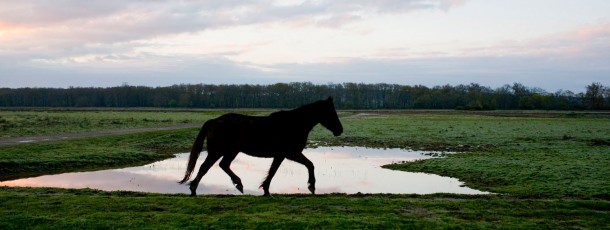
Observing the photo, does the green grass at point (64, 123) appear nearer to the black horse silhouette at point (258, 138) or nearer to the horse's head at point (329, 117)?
the black horse silhouette at point (258, 138)

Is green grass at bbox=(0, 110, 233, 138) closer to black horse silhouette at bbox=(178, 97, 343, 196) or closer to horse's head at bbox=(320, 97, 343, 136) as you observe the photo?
black horse silhouette at bbox=(178, 97, 343, 196)

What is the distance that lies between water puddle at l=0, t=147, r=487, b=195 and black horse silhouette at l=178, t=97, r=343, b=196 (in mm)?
4025

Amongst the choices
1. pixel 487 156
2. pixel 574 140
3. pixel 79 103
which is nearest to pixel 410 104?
pixel 79 103

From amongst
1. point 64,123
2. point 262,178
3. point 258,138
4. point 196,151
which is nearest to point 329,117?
point 258,138

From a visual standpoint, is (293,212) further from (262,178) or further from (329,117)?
(262,178)

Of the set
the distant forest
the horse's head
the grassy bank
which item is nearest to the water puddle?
the horse's head

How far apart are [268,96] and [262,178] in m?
159

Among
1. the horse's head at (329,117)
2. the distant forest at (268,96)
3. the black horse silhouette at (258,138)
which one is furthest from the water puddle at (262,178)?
the distant forest at (268,96)

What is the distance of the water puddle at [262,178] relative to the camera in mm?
17186

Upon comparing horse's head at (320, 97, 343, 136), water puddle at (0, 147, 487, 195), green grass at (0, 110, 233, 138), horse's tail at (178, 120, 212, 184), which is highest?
horse's head at (320, 97, 343, 136)

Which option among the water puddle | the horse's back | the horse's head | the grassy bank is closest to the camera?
the grassy bank

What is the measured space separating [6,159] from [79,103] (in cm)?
16478

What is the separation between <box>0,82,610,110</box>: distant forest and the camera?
162m

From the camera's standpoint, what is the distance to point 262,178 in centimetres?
1967
